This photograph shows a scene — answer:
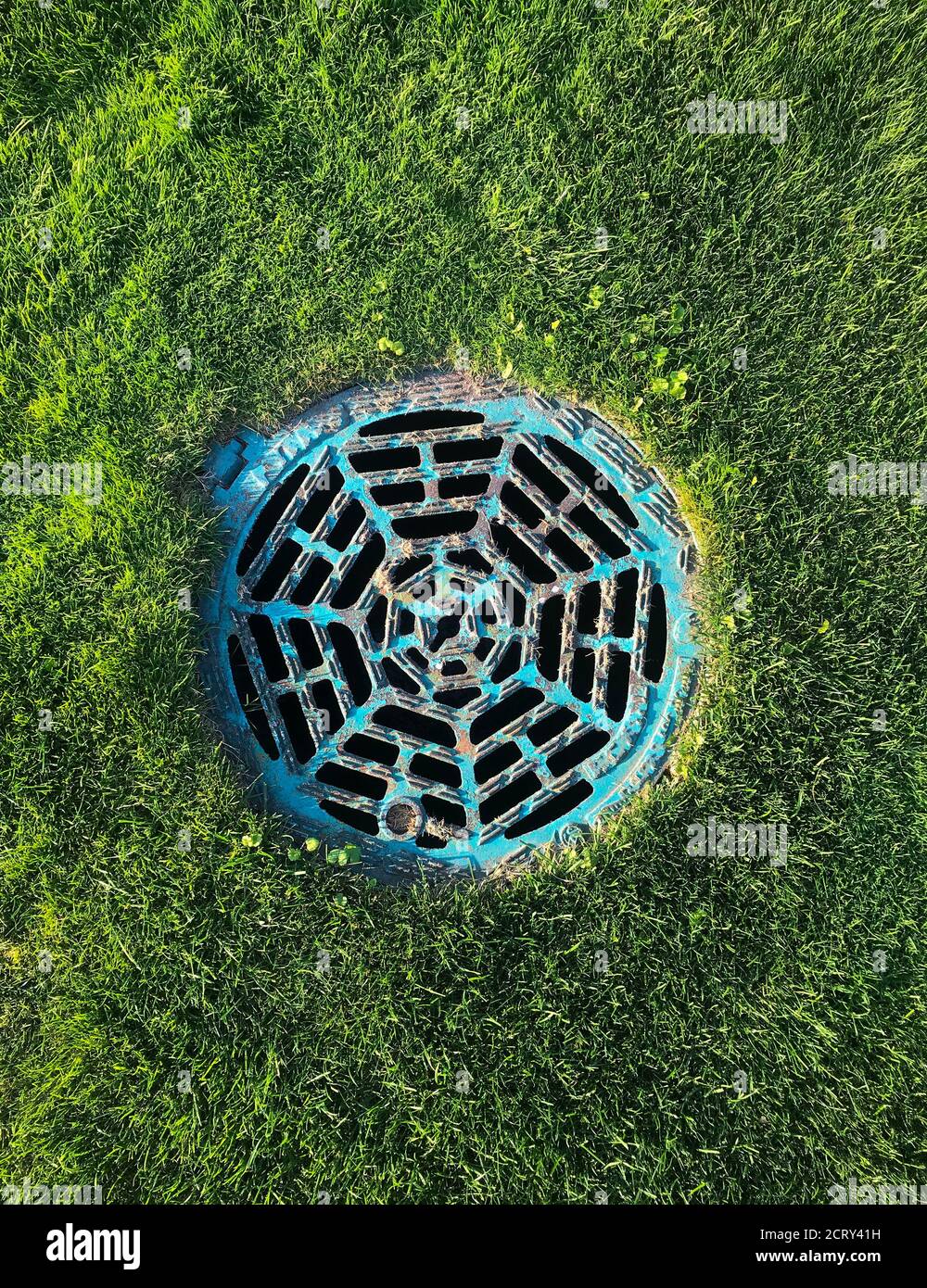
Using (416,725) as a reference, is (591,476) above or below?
above

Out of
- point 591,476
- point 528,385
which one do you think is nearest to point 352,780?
point 591,476

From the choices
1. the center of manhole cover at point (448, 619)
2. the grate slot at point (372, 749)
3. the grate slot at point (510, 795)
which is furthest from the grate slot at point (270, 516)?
the grate slot at point (510, 795)

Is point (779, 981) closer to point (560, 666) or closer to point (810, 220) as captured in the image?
point (560, 666)

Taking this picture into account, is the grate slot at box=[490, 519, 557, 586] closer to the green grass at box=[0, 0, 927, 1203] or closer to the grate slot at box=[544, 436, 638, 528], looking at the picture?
the grate slot at box=[544, 436, 638, 528]

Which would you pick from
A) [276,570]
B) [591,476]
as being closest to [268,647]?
[276,570]

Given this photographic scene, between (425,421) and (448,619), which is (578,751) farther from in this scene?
(425,421)

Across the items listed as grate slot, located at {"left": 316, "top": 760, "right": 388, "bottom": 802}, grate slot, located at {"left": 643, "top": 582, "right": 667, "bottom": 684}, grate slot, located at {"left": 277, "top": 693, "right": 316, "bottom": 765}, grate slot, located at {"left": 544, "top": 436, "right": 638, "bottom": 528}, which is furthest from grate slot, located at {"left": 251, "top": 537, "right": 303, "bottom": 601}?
grate slot, located at {"left": 643, "top": 582, "right": 667, "bottom": 684}

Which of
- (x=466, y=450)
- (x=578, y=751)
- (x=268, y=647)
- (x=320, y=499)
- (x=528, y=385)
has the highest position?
(x=528, y=385)
